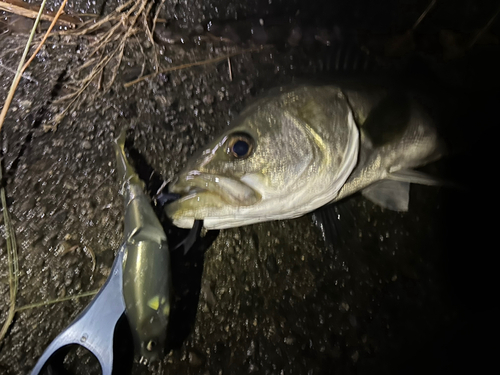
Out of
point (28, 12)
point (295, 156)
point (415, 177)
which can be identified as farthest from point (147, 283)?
point (28, 12)

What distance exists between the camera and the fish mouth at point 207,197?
4.00 ft

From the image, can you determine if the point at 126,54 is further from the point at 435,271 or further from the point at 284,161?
the point at 435,271

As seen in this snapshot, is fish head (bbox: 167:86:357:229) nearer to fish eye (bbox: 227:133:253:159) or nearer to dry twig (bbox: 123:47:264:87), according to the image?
fish eye (bbox: 227:133:253:159)

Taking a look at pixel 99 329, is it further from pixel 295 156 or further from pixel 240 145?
pixel 295 156

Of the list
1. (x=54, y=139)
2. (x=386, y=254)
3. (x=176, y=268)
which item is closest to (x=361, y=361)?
(x=386, y=254)

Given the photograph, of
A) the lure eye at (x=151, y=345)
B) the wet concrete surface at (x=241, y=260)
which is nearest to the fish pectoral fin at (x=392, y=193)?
the wet concrete surface at (x=241, y=260)

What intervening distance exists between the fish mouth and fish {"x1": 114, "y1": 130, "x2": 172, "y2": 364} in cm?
11

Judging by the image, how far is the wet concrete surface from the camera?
150cm

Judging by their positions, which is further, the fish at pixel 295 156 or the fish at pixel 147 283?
the fish at pixel 295 156

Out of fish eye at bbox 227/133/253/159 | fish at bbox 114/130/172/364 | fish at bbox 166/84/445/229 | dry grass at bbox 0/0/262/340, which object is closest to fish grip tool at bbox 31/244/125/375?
fish at bbox 114/130/172/364

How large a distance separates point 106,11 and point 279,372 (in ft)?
8.08

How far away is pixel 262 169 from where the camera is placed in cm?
127

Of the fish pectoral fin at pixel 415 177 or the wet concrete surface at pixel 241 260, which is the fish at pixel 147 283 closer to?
the wet concrete surface at pixel 241 260

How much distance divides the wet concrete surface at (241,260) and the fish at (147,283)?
33 cm
